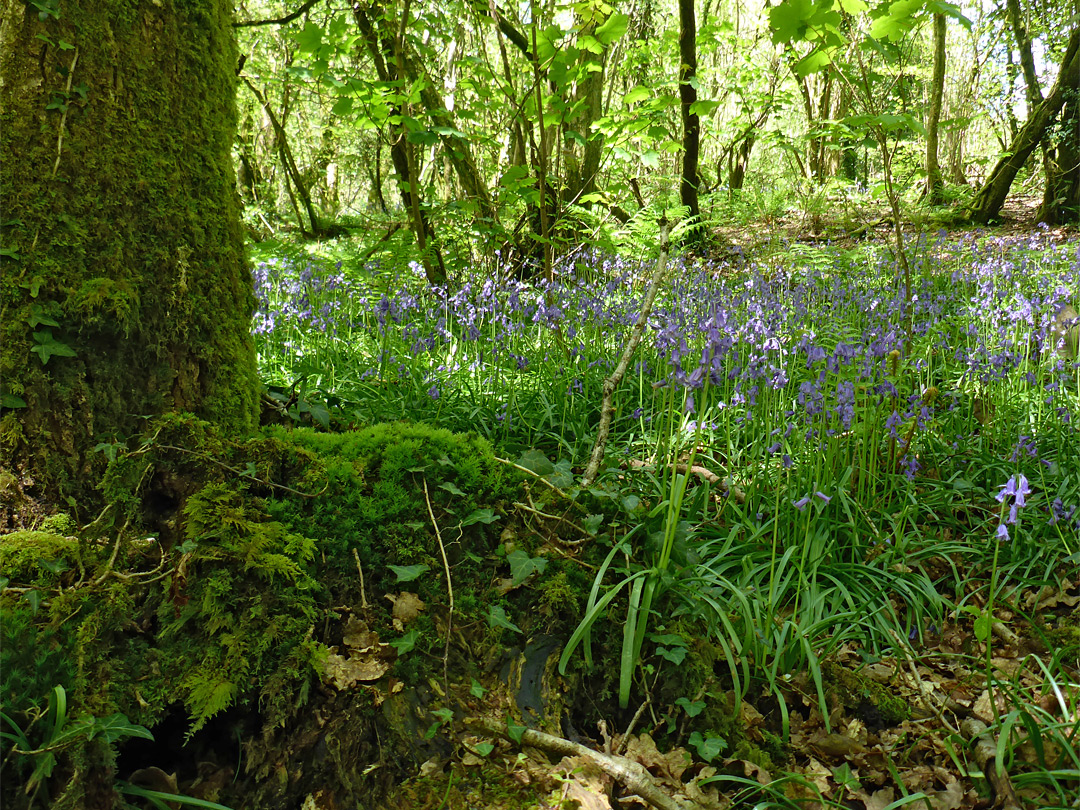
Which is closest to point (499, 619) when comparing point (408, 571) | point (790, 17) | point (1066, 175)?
point (408, 571)

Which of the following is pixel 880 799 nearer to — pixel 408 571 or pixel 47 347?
pixel 408 571

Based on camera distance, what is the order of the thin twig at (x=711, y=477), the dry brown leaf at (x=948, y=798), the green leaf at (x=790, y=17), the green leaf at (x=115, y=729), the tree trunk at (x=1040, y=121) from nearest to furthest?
the green leaf at (x=115, y=729), the dry brown leaf at (x=948, y=798), the green leaf at (x=790, y=17), the thin twig at (x=711, y=477), the tree trunk at (x=1040, y=121)

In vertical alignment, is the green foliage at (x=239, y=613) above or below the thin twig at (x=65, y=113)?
below

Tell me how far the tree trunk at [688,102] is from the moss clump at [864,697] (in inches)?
241

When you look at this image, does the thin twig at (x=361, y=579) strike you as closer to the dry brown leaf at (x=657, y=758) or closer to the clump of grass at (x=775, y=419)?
the clump of grass at (x=775, y=419)

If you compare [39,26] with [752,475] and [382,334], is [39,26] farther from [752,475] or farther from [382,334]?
[382,334]

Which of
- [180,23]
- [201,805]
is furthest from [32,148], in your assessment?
[201,805]

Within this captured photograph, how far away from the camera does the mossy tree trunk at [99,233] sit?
5.71 feet

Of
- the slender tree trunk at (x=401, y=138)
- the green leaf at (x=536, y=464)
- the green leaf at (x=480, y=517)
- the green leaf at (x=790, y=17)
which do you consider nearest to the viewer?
the green leaf at (x=480, y=517)

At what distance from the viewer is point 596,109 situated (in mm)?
7941

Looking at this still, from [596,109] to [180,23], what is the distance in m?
6.64

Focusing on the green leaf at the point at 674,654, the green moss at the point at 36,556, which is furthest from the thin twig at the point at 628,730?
the green moss at the point at 36,556

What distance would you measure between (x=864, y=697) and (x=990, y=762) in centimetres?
36

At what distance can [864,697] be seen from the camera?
2.08 metres
